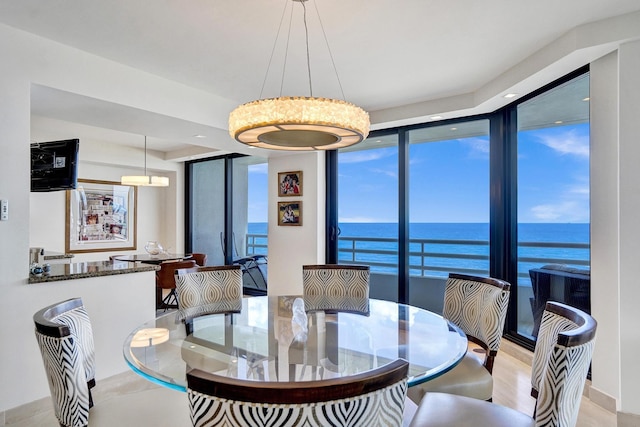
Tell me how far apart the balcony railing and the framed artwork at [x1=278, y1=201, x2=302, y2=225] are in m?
0.69

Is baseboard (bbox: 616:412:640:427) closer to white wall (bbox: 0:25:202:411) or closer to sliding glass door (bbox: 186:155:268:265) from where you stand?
white wall (bbox: 0:25:202:411)

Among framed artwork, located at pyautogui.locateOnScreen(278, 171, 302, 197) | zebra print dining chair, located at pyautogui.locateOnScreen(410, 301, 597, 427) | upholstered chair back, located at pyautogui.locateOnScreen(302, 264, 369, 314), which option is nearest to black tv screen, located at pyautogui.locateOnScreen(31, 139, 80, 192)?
upholstered chair back, located at pyautogui.locateOnScreen(302, 264, 369, 314)

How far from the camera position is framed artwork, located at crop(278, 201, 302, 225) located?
514 centimetres

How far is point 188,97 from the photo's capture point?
3.56 m

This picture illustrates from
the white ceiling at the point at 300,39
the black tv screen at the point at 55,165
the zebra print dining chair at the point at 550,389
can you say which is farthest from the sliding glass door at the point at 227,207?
the zebra print dining chair at the point at 550,389

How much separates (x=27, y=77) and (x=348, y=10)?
2.21m

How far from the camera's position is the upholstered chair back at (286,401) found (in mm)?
771

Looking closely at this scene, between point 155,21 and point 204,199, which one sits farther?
point 204,199

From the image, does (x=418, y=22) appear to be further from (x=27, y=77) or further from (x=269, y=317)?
(x=27, y=77)

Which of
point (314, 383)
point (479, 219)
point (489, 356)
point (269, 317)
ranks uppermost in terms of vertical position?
point (479, 219)

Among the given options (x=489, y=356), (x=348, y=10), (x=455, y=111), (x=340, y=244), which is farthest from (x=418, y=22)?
(x=340, y=244)

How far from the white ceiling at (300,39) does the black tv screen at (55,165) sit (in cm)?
34

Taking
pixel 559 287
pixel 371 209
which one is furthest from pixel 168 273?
pixel 559 287

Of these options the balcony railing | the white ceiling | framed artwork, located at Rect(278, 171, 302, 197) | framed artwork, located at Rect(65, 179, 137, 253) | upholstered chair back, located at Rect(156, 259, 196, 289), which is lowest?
upholstered chair back, located at Rect(156, 259, 196, 289)
